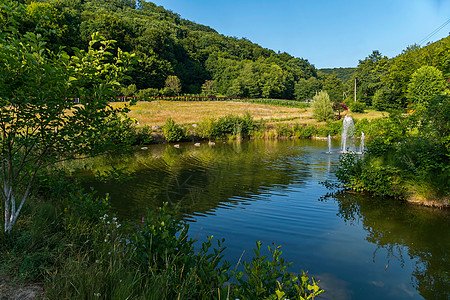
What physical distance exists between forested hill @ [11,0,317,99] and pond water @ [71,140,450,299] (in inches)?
2519

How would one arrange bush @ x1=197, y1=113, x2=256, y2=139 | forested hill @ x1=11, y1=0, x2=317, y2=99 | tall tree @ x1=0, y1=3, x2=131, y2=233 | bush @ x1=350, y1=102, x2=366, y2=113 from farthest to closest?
forested hill @ x1=11, y1=0, x2=317, y2=99 < bush @ x1=350, y1=102, x2=366, y2=113 < bush @ x1=197, y1=113, x2=256, y2=139 < tall tree @ x1=0, y1=3, x2=131, y2=233

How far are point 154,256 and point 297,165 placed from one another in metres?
15.8

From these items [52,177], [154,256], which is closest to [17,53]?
[52,177]

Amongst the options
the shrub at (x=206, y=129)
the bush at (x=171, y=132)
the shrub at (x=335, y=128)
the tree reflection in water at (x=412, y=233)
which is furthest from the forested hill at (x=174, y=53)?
the tree reflection in water at (x=412, y=233)

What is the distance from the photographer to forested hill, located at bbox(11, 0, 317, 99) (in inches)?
3376

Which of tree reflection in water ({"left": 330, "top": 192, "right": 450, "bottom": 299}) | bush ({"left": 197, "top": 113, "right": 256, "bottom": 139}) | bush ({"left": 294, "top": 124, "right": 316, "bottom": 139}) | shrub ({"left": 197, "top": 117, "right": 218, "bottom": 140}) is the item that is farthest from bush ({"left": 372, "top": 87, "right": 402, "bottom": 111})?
tree reflection in water ({"left": 330, "top": 192, "right": 450, "bottom": 299})

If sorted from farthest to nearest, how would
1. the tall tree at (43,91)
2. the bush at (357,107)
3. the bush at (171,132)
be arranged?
the bush at (357,107) < the bush at (171,132) < the tall tree at (43,91)

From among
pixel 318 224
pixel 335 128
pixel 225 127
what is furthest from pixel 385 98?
pixel 318 224

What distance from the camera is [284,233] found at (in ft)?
25.8

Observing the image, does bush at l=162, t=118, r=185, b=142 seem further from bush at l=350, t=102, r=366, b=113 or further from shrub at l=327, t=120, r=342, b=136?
bush at l=350, t=102, r=366, b=113

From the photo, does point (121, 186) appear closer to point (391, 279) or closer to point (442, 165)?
point (391, 279)

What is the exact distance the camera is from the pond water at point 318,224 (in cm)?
561

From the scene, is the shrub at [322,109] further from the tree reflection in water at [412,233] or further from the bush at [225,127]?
the tree reflection in water at [412,233]

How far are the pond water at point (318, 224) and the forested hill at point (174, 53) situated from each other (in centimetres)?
6398
